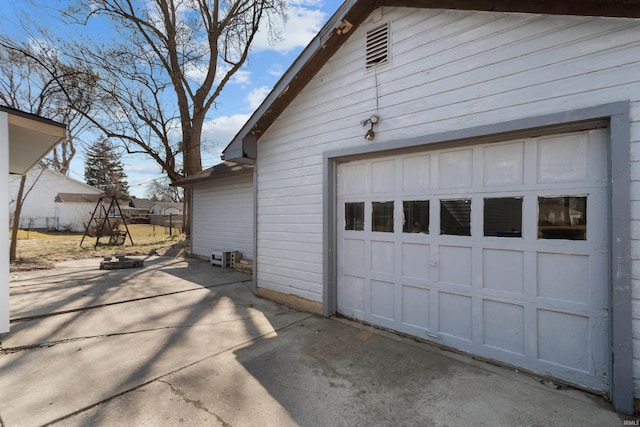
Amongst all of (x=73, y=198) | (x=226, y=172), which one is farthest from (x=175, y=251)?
(x=73, y=198)

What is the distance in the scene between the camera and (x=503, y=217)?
123 inches

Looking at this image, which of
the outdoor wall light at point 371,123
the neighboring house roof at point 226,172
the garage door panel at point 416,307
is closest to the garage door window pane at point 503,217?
the garage door panel at point 416,307

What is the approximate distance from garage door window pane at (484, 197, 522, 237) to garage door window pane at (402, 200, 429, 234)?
2.16 ft

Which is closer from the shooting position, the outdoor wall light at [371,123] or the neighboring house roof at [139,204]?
the outdoor wall light at [371,123]

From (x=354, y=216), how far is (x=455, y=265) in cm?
157

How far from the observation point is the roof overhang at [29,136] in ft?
12.8

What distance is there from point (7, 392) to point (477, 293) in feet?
15.0

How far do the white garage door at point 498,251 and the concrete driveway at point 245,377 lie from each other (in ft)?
1.01

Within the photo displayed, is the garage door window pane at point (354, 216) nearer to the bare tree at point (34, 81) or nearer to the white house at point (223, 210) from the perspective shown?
the white house at point (223, 210)

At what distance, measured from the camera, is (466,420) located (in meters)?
2.33

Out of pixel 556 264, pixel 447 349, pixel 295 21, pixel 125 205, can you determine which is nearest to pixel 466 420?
pixel 447 349

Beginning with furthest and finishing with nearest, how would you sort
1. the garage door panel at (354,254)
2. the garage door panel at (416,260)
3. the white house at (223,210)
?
the white house at (223,210) → the garage door panel at (354,254) → the garage door panel at (416,260)

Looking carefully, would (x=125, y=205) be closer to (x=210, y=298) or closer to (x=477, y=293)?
(x=210, y=298)

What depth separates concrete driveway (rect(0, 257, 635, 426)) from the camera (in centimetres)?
237
